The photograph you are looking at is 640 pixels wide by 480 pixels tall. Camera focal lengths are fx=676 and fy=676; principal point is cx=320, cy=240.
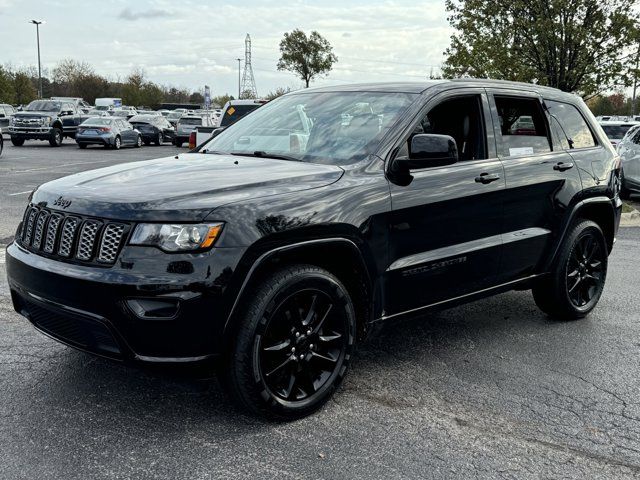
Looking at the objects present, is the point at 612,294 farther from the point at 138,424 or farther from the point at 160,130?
A: the point at 160,130

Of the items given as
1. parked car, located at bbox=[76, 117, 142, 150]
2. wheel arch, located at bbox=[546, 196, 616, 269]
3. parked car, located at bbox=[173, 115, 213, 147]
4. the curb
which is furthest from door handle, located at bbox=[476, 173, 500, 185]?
parked car, located at bbox=[173, 115, 213, 147]

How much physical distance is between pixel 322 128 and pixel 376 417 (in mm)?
1783

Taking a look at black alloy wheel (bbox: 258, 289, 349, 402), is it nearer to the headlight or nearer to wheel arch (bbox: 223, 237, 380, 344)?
wheel arch (bbox: 223, 237, 380, 344)

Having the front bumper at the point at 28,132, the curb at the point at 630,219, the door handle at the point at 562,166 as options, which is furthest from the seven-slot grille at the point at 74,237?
the front bumper at the point at 28,132

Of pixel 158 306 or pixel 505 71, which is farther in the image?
pixel 505 71

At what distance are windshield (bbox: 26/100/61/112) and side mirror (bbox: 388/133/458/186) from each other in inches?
1176

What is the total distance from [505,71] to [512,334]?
17701 millimetres

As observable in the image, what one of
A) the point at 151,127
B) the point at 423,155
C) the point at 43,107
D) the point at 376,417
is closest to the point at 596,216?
the point at 423,155

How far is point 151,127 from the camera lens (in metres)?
33.2

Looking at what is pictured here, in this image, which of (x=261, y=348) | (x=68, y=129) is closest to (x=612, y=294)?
(x=261, y=348)

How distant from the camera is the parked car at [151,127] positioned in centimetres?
3303

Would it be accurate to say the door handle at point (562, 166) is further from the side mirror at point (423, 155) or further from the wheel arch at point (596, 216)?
the side mirror at point (423, 155)

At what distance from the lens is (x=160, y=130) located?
3384cm

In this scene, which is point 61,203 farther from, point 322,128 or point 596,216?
point 596,216
